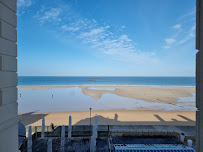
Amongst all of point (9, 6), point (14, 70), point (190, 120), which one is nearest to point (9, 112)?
point (14, 70)

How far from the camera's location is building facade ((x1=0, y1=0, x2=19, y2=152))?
6.44 feet

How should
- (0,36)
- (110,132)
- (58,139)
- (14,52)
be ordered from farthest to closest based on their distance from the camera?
(110,132), (58,139), (14,52), (0,36)

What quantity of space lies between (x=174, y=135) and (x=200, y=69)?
1054 centimetres

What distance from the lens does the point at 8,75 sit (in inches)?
83.4

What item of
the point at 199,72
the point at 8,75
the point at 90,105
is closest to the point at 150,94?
the point at 90,105

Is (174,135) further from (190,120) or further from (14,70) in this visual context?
(14,70)

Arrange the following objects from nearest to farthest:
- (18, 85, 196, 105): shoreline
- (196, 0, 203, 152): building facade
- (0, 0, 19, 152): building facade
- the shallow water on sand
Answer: (196, 0, 203, 152): building facade → (0, 0, 19, 152): building facade → the shallow water on sand → (18, 85, 196, 105): shoreline

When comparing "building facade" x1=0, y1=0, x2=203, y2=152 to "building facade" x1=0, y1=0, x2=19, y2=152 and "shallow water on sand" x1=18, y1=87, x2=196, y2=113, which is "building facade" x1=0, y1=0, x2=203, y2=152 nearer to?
"building facade" x1=0, y1=0, x2=19, y2=152

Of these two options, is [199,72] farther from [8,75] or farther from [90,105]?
[90,105]

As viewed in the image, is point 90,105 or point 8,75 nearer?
point 8,75

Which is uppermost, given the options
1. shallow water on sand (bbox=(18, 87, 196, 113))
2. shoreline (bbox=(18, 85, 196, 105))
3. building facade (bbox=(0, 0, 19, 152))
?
building facade (bbox=(0, 0, 19, 152))

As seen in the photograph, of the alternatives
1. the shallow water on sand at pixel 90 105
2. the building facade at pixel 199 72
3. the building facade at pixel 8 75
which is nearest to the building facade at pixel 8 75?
the building facade at pixel 8 75

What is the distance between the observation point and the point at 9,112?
215 cm

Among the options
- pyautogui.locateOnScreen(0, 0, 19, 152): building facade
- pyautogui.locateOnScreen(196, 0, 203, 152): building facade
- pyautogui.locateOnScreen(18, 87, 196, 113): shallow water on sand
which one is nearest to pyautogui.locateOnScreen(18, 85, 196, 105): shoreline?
pyautogui.locateOnScreen(18, 87, 196, 113): shallow water on sand
